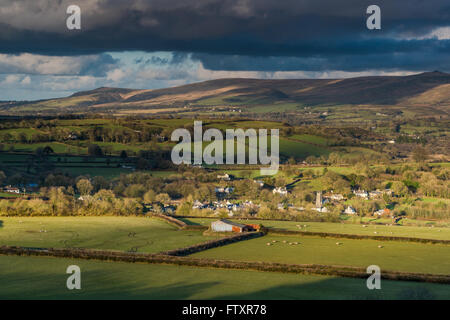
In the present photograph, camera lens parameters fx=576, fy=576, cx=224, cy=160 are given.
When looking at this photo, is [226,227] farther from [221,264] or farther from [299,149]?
[299,149]

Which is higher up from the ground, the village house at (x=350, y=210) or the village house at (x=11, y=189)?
the village house at (x=11, y=189)

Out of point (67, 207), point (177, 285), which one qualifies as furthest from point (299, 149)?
point (177, 285)

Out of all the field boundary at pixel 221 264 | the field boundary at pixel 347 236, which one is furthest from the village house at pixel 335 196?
the field boundary at pixel 221 264

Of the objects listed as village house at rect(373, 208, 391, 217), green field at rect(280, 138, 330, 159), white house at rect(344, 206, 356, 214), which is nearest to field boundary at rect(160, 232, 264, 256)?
village house at rect(373, 208, 391, 217)

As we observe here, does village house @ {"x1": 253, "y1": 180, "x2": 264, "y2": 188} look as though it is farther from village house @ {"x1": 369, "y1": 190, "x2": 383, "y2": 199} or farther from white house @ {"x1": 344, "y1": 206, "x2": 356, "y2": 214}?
white house @ {"x1": 344, "y1": 206, "x2": 356, "y2": 214}

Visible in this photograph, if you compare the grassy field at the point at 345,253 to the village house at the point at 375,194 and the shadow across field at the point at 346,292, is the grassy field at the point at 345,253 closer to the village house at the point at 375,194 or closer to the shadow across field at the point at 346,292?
the shadow across field at the point at 346,292

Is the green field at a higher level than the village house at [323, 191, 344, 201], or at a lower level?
higher
